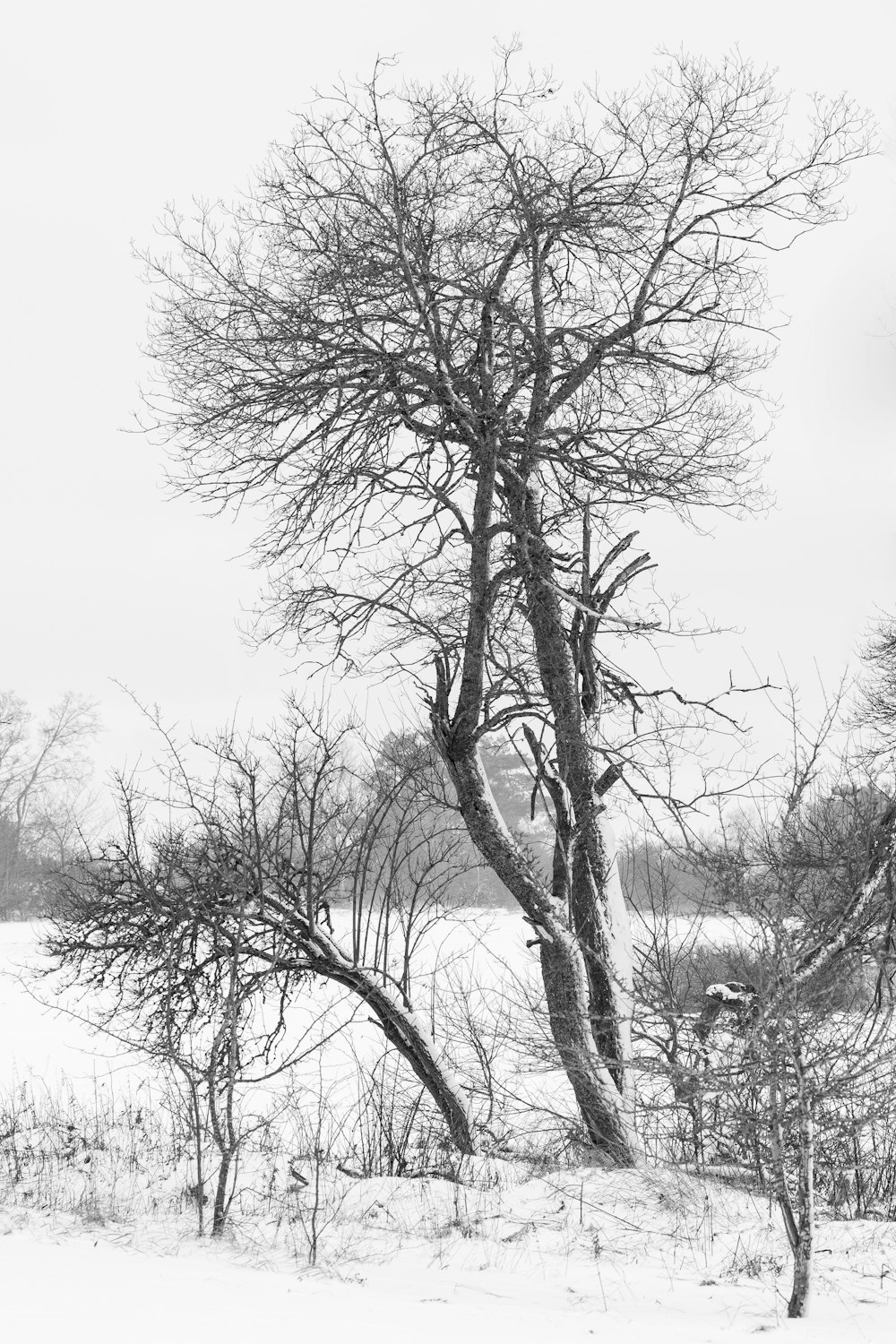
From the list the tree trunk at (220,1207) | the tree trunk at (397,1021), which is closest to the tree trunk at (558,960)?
the tree trunk at (397,1021)

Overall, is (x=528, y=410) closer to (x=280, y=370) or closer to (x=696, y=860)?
(x=280, y=370)

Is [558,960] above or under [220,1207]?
above

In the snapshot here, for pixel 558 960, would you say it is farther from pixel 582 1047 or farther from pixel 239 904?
pixel 239 904

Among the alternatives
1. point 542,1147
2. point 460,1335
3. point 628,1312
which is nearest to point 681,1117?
point 542,1147

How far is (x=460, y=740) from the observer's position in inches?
399

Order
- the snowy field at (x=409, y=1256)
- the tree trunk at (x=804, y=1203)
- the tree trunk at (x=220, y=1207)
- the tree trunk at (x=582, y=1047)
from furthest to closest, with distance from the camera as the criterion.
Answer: the tree trunk at (x=582, y=1047)
the tree trunk at (x=220, y=1207)
the tree trunk at (x=804, y=1203)
the snowy field at (x=409, y=1256)

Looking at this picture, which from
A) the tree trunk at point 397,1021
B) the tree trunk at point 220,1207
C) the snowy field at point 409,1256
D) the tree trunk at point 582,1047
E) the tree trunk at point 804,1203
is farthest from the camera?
the tree trunk at point 397,1021

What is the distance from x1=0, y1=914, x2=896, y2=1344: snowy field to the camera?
230 inches

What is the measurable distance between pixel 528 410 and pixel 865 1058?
6.92 m

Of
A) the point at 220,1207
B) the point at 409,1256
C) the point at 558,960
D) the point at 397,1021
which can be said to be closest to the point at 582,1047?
the point at 558,960

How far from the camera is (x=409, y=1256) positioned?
7.54m

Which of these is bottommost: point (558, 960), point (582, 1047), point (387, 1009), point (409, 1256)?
point (409, 1256)

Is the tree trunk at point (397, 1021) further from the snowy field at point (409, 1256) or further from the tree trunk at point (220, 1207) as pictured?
the tree trunk at point (220, 1207)

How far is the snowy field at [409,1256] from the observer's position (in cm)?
584
